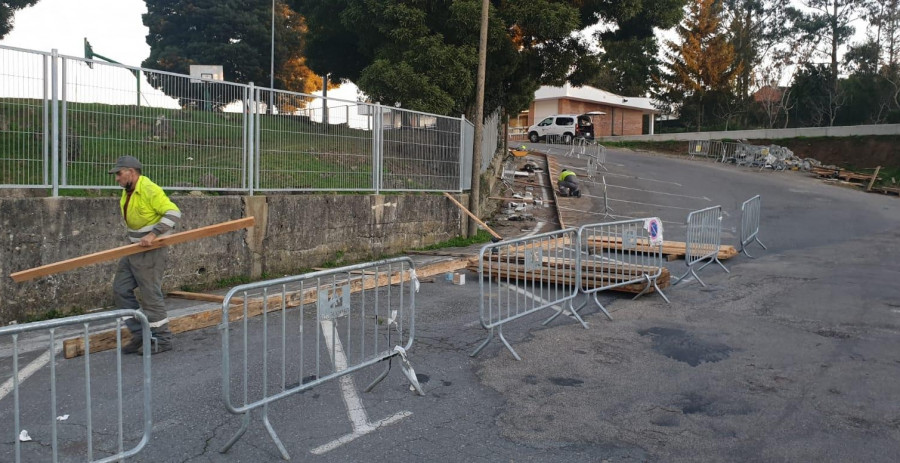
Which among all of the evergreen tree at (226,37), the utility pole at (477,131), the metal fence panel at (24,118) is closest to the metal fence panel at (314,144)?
the metal fence panel at (24,118)

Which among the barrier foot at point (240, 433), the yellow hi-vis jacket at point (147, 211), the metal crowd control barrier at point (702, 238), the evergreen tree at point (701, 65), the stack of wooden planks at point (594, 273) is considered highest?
the evergreen tree at point (701, 65)

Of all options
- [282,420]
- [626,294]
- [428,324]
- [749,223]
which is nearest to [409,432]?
[282,420]

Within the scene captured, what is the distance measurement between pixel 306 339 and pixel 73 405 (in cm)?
226

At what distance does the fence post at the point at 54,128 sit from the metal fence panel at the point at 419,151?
5828mm

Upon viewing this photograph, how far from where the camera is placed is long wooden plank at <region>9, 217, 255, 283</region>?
5.67 meters

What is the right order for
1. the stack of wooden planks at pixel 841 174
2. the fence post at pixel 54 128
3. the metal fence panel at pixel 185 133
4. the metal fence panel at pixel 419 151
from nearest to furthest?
the metal fence panel at pixel 185 133, the fence post at pixel 54 128, the metal fence panel at pixel 419 151, the stack of wooden planks at pixel 841 174

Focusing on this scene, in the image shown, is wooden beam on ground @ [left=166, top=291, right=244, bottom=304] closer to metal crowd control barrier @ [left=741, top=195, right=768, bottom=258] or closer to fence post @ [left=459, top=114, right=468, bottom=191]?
fence post @ [left=459, top=114, right=468, bottom=191]

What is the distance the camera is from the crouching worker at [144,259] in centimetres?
646

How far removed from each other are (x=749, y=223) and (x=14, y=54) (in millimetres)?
12961

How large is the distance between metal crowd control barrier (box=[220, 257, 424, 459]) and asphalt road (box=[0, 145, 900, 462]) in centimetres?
18

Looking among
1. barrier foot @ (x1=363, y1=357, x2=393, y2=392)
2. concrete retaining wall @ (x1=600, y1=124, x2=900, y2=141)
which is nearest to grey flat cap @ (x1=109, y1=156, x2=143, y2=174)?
barrier foot @ (x1=363, y1=357, x2=393, y2=392)

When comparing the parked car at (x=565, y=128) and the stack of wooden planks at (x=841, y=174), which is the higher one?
the parked car at (x=565, y=128)

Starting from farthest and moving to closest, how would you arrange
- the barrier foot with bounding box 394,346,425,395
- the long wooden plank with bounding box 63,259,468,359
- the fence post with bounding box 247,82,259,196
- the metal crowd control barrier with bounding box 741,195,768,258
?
the metal crowd control barrier with bounding box 741,195,768,258, the fence post with bounding box 247,82,259,196, the long wooden plank with bounding box 63,259,468,359, the barrier foot with bounding box 394,346,425,395

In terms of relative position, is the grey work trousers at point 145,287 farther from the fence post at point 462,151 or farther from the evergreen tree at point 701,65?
the evergreen tree at point 701,65
